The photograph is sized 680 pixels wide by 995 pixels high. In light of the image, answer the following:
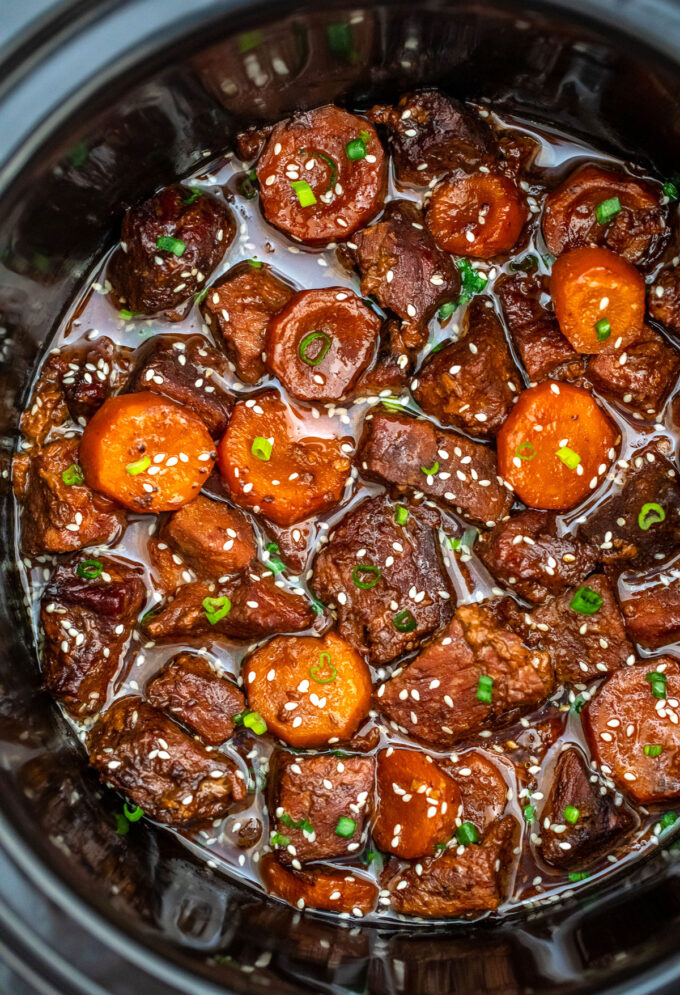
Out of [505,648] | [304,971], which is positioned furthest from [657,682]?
[304,971]

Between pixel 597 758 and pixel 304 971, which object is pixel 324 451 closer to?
pixel 597 758

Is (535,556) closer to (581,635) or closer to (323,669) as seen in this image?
(581,635)

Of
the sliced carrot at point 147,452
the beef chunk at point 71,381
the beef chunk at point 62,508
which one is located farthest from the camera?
the beef chunk at point 71,381

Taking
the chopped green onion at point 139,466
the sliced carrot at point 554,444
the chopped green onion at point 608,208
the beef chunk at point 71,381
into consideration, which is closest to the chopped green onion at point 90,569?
the chopped green onion at point 139,466

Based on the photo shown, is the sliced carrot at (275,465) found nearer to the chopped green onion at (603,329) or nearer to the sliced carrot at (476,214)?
the sliced carrot at (476,214)

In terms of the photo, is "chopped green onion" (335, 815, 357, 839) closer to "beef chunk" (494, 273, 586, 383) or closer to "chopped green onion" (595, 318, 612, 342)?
"beef chunk" (494, 273, 586, 383)

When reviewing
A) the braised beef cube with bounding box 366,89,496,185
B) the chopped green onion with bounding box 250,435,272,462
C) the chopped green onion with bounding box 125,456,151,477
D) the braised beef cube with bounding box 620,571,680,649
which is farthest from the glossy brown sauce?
the chopped green onion with bounding box 125,456,151,477
